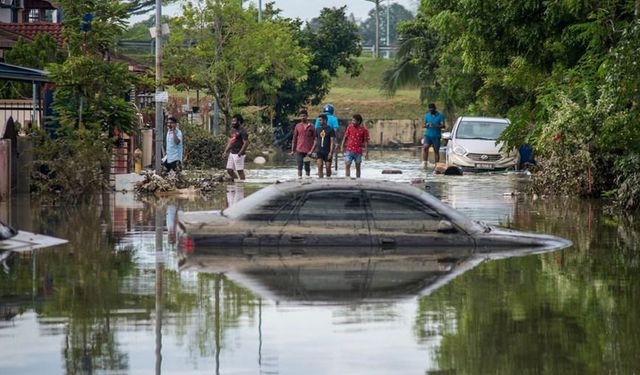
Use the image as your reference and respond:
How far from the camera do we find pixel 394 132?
86.2 m

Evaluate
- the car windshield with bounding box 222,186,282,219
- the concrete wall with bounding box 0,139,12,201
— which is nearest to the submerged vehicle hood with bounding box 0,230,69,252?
the car windshield with bounding box 222,186,282,219

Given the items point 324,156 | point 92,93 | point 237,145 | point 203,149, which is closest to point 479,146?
point 324,156

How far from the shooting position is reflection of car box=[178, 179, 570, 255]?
60.5 feet

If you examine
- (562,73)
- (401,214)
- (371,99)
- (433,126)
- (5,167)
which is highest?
(562,73)

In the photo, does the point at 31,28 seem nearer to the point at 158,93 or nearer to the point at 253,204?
the point at 158,93

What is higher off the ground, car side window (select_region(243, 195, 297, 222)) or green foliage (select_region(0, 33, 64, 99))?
green foliage (select_region(0, 33, 64, 99))

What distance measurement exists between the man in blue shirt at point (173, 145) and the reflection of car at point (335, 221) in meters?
15.6

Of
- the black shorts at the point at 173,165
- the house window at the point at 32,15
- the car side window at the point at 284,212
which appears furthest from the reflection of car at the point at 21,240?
the house window at the point at 32,15

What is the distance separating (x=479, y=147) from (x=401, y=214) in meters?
24.0

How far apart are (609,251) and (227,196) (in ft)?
41.3

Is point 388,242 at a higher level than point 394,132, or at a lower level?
lower

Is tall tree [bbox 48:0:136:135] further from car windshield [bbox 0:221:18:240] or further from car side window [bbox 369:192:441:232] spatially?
car side window [bbox 369:192:441:232]

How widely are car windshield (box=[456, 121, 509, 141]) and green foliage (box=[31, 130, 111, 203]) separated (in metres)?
15.9

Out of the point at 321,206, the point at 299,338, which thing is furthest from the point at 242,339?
the point at 321,206
